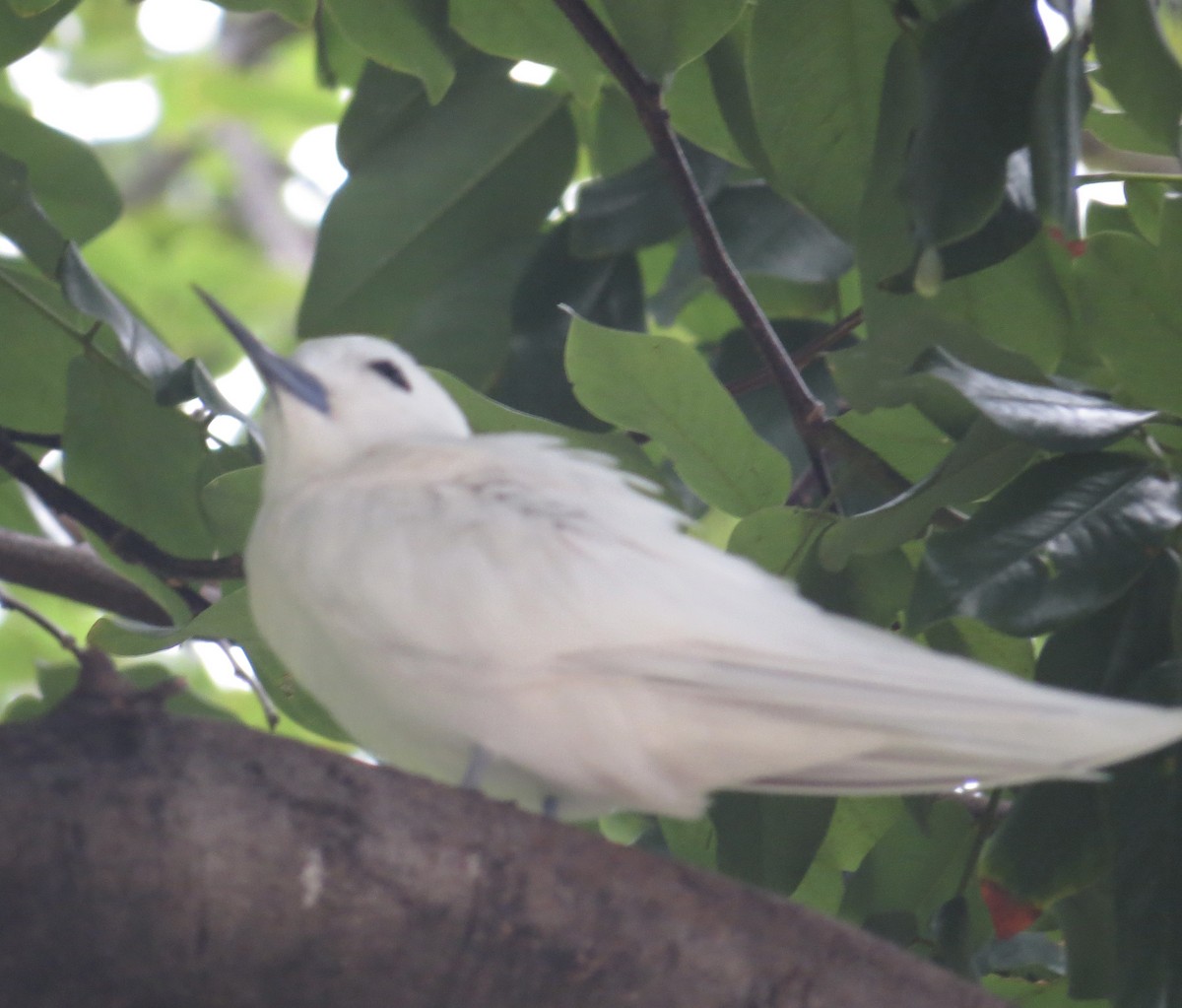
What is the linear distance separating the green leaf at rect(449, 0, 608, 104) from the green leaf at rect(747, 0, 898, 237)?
1.42 ft

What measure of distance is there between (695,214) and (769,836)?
1.27 m

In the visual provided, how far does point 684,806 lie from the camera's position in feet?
8.53

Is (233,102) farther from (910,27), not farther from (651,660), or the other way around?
(651,660)

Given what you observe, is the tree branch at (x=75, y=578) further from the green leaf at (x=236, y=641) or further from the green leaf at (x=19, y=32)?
the green leaf at (x=19, y=32)

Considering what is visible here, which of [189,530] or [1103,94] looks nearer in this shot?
[189,530]

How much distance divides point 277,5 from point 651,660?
1.81 m

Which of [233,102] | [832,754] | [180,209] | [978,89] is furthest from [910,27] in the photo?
[180,209]

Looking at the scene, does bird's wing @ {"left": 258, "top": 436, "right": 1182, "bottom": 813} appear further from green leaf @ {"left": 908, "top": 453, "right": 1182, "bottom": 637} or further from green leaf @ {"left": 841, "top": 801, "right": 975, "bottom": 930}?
green leaf @ {"left": 841, "top": 801, "right": 975, "bottom": 930}

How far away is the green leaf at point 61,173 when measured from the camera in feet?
12.8

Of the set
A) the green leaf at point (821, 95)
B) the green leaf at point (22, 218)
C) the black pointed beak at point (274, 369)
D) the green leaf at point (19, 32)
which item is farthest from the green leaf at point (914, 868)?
the green leaf at point (19, 32)

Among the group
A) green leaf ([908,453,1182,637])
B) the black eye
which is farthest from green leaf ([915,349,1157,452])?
the black eye

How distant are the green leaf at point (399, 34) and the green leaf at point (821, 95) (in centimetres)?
66

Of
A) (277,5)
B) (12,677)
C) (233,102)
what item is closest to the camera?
(277,5)

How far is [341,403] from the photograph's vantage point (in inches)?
127
